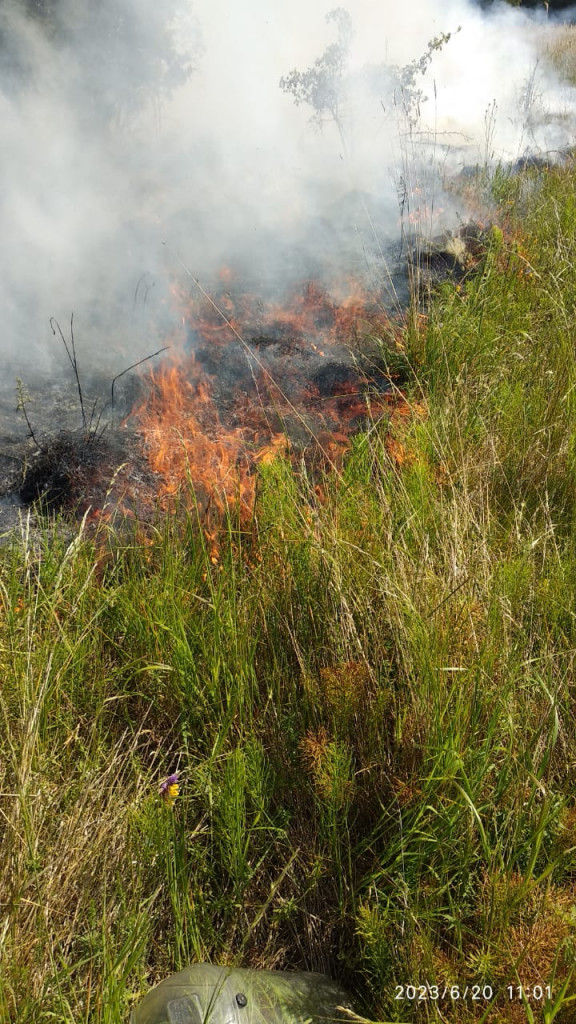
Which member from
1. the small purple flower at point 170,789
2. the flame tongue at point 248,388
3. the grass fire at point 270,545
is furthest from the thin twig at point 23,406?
the small purple flower at point 170,789

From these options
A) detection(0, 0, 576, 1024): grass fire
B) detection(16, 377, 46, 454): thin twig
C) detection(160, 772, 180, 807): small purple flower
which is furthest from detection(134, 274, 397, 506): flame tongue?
detection(160, 772, 180, 807): small purple flower

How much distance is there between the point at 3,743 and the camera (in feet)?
5.82

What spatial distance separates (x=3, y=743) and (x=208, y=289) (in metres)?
2.71

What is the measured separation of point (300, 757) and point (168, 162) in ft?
12.8

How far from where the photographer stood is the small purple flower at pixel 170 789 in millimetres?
1788

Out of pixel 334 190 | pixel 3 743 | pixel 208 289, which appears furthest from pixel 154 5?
pixel 3 743

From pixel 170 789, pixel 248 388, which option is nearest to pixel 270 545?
pixel 170 789

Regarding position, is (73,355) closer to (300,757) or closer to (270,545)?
(270,545)

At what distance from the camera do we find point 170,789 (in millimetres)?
1801

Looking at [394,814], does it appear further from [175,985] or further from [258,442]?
[258,442]

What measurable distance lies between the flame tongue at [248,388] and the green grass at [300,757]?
51 centimetres

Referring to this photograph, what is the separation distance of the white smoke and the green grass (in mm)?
1541

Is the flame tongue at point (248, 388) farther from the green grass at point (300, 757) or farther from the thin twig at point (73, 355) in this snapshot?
the green grass at point (300, 757)

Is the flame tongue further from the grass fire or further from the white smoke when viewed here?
the white smoke
